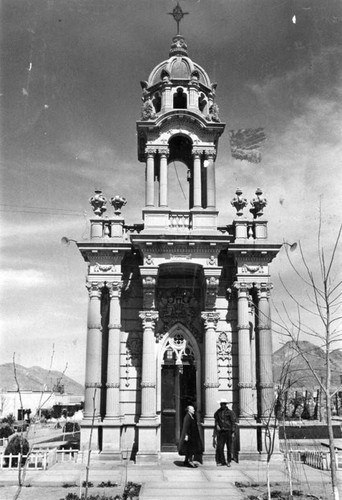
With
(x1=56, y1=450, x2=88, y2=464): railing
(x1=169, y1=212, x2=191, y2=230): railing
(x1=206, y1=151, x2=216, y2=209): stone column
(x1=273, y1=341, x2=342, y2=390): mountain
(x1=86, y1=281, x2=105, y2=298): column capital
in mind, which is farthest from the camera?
(x1=206, y1=151, x2=216, y2=209): stone column

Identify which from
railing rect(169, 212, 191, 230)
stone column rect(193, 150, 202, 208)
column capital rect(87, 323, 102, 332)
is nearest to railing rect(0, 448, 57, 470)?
column capital rect(87, 323, 102, 332)

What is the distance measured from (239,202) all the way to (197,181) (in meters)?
1.69

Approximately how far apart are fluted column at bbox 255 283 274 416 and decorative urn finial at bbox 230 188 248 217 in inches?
112

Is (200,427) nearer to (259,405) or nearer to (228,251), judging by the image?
(259,405)

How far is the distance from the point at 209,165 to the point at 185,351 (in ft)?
22.3

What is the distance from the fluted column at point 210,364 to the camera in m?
17.0

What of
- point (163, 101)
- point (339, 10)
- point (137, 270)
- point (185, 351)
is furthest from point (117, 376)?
point (339, 10)

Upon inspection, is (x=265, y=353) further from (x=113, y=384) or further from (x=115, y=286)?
(x=115, y=286)

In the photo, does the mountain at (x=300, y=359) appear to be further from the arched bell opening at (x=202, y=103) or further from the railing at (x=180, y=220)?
the arched bell opening at (x=202, y=103)

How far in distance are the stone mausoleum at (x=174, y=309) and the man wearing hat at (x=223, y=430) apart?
0.82 m

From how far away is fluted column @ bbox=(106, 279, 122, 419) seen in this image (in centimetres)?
1709

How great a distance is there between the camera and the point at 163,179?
18.8 meters

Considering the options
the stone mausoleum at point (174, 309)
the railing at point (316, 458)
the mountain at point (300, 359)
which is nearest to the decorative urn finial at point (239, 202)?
the stone mausoleum at point (174, 309)

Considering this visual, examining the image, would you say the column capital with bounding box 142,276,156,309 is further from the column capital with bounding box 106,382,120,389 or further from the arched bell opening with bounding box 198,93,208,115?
the arched bell opening with bounding box 198,93,208,115
